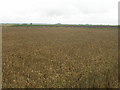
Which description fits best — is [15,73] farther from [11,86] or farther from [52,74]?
[52,74]

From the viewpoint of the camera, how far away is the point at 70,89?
4.25m

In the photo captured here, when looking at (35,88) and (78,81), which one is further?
(78,81)

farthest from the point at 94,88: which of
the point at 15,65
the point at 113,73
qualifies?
the point at 15,65

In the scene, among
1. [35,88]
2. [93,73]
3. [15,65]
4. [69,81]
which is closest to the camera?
[35,88]

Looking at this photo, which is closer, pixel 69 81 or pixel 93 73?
pixel 69 81

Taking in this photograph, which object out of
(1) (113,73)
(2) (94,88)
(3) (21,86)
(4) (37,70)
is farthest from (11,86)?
(1) (113,73)

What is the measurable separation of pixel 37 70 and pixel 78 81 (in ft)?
6.31

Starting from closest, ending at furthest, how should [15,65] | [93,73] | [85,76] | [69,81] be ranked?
[69,81]
[85,76]
[93,73]
[15,65]

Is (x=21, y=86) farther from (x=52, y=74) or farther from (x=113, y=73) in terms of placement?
(x=113, y=73)

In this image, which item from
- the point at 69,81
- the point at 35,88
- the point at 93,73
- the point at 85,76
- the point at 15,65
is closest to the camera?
the point at 35,88

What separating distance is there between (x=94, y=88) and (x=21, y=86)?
231cm

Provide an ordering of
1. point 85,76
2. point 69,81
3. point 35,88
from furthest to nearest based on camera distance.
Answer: point 85,76, point 69,81, point 35,88

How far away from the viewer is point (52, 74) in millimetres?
5316

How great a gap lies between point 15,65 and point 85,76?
3.31 metres
